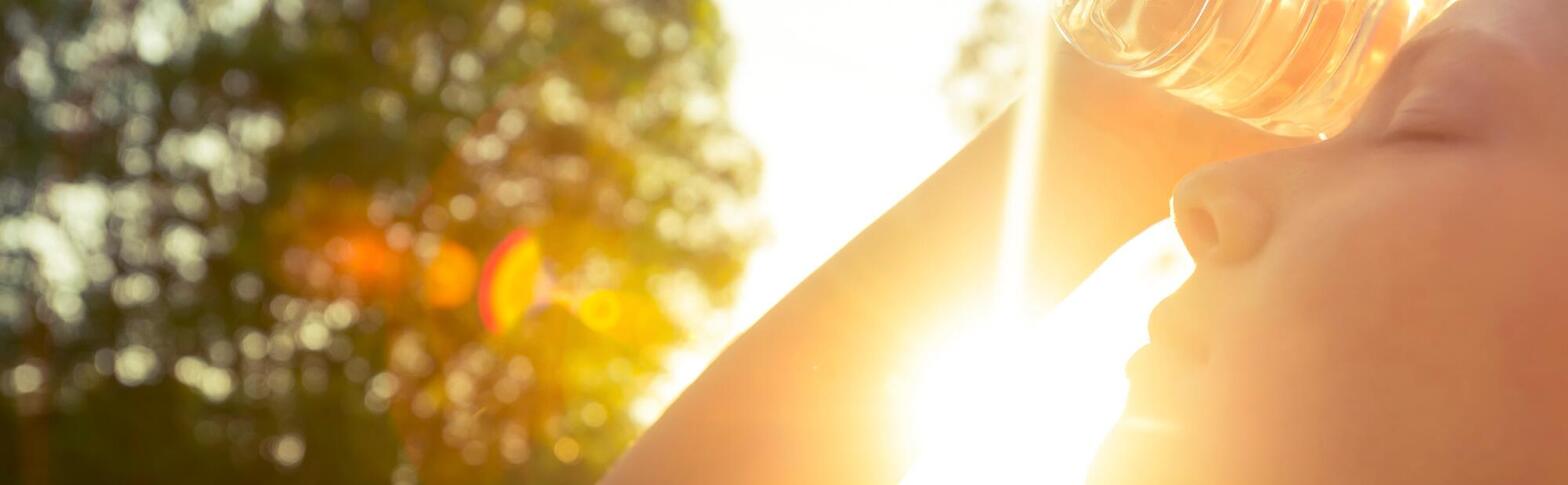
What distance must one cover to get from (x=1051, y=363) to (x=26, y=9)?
354 inches

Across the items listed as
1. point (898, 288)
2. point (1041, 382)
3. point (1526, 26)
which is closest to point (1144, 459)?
point (1526, 26)

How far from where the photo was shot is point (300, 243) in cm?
843

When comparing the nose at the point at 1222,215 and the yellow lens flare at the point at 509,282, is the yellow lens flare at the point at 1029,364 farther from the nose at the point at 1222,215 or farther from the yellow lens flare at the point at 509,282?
the yellow lens flare at the point at 509,282

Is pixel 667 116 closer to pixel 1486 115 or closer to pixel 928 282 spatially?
pixel 928 282

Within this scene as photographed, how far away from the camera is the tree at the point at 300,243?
848 cm

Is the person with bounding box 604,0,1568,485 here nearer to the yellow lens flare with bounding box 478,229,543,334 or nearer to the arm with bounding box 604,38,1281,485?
the arm with bounding box 604,38,1281,485

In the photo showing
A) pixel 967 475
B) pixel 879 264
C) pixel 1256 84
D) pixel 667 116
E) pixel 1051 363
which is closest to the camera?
pixel 1256 84

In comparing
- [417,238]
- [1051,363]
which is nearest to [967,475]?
[1051,363]

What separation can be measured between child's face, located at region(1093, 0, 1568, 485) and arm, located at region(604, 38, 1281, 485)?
0.46m

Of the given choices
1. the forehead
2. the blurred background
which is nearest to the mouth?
the forehead

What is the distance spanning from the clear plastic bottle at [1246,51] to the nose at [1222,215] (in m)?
0.36

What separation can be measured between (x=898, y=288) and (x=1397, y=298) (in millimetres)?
621

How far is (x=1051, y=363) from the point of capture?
5.10ft

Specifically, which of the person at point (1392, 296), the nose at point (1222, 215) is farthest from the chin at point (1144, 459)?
the nose at point (1222, 215)
